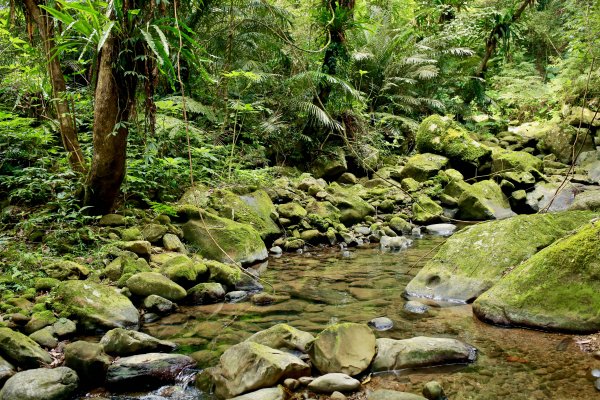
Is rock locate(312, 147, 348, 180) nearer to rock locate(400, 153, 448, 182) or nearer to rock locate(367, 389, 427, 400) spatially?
rock locate(400, 153, 448, 182)

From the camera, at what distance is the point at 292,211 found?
6926mm

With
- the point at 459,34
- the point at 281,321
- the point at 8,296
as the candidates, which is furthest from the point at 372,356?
the point at 459,34

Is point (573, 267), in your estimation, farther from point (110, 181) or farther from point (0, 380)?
point (110, 181)

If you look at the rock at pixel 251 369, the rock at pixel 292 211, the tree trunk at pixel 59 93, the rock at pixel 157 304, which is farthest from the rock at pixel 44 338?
the rock at pixel 292 211

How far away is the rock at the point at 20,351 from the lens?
2578 mm

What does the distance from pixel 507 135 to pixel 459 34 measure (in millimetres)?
3274

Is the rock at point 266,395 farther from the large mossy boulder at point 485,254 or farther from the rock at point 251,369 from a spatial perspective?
the large mossy boulder at point 485,254

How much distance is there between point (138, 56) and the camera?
12.8ft

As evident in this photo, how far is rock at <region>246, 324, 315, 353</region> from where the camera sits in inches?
112

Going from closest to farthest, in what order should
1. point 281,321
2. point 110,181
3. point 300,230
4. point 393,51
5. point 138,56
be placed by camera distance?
point 281,321 → point 138,56 → point 110,181 → point 300,230 → point 393,51

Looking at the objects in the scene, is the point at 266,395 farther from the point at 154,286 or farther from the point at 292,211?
the point at 292,211

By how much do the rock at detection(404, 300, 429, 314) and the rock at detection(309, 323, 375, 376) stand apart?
0.99 metres

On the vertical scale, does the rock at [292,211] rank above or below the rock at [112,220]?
below

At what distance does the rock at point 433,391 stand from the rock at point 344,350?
0.40 meters
